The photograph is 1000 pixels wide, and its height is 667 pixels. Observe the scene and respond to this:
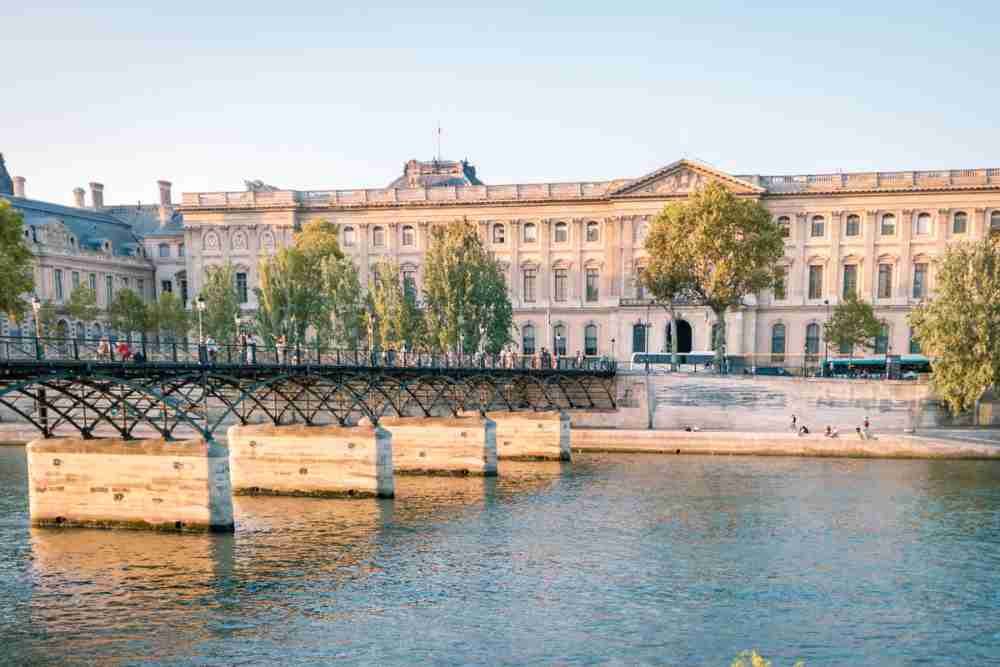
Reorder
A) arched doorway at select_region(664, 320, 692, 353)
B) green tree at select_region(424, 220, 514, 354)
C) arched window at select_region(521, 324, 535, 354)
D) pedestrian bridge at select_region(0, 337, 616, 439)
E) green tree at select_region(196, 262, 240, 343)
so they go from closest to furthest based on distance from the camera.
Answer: pedestrian bridge at select_region(0, 337, 616, 439) < green tree at select_region(424, 220, 514, 354) < green tree at select_region(196, 262, 240, 343) < arched doorway at select_region(664, 320, 692, 353) < arched window at select_region(521, 324, 535, 354)

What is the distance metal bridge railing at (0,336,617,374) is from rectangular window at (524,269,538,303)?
2042 cm

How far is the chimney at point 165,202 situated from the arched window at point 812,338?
72994mm

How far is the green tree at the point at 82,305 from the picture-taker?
7869 centimetres

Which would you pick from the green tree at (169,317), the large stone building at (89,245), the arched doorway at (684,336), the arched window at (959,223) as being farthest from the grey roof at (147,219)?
the arched window at (959,223)

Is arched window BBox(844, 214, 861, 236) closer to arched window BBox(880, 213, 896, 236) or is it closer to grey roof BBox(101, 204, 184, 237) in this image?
arched window BBox(880, 213, 896, 236)

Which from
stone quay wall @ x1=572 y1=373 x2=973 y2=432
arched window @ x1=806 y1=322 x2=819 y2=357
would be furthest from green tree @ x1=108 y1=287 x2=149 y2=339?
arched window @ x1=806 y1=322 x2=819 y2=357

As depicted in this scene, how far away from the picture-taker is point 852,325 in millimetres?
76062

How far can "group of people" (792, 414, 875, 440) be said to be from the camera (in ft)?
175

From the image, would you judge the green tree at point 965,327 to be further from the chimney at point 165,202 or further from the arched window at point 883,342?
the chimney at point 165,202

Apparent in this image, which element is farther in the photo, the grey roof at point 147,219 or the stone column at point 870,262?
the grey roof at point 147,219

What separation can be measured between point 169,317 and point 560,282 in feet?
128

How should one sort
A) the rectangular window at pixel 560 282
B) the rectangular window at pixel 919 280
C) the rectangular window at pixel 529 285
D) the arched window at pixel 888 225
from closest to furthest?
the rectangular window at pixel 919 280
the arched window at pixel 888 225
the rectangular window at pixel 560 282
the rectangular window at pixel 529 285

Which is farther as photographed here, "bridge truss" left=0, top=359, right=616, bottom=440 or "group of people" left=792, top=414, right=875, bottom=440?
"group of people" left=792, top=414, right=875, bottom=440

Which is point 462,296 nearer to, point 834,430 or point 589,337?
point 589,337
